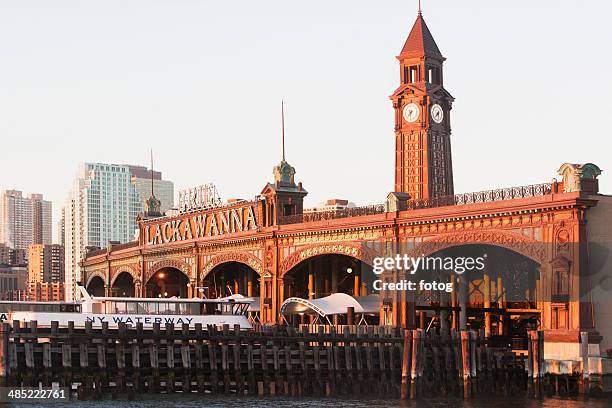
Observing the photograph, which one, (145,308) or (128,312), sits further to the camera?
(145,308)

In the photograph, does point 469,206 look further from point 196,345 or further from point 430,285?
point 196,345

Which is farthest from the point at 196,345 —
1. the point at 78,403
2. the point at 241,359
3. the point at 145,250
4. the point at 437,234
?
the point at 145,250

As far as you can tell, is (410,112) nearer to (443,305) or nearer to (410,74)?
(410,74)

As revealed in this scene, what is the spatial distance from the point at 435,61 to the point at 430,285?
10635cm

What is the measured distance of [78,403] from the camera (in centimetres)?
5834

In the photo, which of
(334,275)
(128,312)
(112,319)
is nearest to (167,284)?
(334,275)

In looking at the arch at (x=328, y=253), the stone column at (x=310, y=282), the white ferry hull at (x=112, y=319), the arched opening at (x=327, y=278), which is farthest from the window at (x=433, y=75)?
the white ferry hull at (x=112, y=319)

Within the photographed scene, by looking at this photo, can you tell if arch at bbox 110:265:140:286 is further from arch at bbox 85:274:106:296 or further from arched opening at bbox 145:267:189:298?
arch at bbox 85:274:106:296

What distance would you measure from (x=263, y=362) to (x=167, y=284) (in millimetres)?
69064

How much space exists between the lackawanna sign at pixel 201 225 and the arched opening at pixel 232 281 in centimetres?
455

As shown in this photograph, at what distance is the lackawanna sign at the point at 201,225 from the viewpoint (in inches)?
4218

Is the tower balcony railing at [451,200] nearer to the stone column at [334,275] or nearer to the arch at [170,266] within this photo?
the stone column at [334,275]

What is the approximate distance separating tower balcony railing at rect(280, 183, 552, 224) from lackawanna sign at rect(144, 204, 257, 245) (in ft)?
26.4

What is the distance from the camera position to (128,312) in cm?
8162
